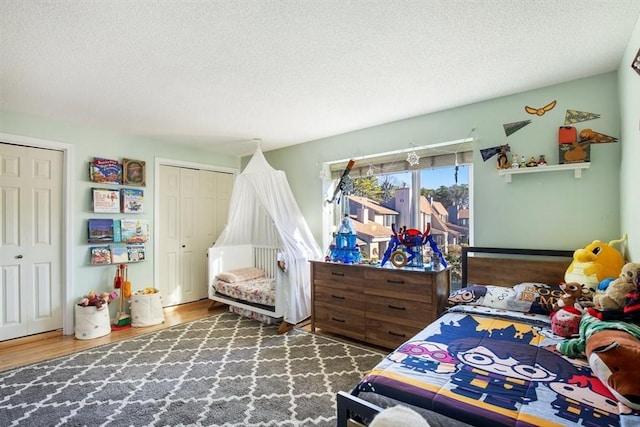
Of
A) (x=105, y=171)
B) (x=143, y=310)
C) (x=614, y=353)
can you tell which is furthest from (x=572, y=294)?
(x=105, y=171)

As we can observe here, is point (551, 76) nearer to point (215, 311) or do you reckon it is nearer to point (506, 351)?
point (506, 351)

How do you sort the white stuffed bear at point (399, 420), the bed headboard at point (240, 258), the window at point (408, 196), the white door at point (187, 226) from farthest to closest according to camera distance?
1. the white door at point (187, 226)
2. the bed headboard at point (240, 258)
3. the window at point (408, 196)
4. the white stuffed bear at point (399, 420)

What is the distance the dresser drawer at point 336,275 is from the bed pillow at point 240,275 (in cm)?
125

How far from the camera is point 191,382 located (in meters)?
2.50

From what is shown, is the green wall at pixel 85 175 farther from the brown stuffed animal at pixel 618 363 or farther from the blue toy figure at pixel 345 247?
the brown stuffed animal at pixel 618 363

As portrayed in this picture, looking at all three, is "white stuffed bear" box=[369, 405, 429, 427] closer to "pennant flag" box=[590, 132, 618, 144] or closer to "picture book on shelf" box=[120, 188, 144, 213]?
"pennant flag" box=[590, 132, 618, 144]

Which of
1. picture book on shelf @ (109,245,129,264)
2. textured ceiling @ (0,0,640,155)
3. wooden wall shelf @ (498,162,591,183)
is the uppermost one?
textured ceiling @ (0,0,640,155)

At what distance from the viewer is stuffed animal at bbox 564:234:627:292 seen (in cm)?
218

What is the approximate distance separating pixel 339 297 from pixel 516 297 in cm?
164

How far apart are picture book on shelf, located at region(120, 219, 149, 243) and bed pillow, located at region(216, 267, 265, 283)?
1.12m

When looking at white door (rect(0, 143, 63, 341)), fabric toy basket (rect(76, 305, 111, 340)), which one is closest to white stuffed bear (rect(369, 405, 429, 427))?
fabric toy basket (rect(76, 305, 111, 340))

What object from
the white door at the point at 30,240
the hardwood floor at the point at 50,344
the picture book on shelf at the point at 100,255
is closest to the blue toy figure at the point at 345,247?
the hardwood floor at the point at 50,344

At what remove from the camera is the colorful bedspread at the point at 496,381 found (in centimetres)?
115

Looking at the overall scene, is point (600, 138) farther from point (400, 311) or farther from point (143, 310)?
point (143, 310)
